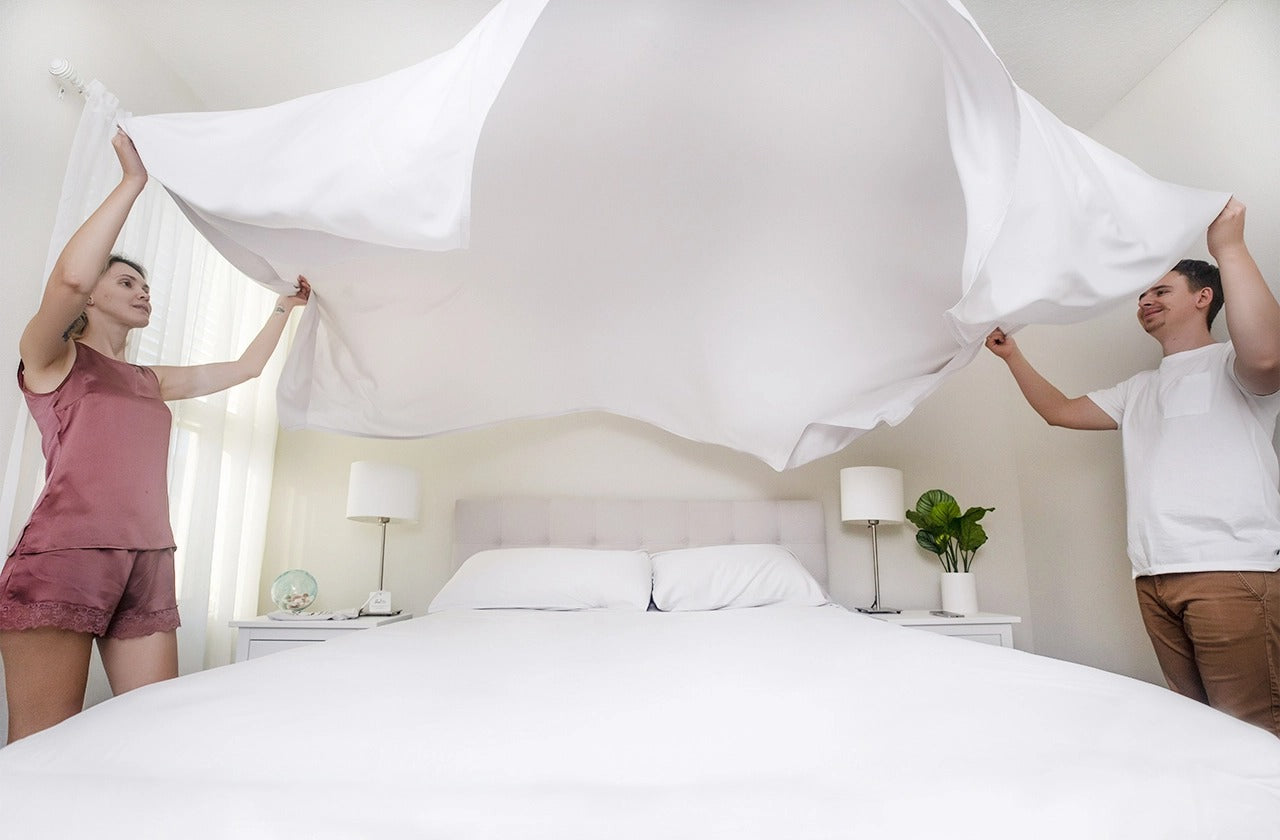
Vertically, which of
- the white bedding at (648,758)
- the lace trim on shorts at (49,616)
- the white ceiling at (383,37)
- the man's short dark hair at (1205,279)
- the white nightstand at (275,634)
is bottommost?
the white nightstand at (275,634)

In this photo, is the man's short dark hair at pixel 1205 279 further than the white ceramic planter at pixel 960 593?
No

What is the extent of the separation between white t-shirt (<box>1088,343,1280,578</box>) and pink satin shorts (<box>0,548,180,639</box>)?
2.72 meters

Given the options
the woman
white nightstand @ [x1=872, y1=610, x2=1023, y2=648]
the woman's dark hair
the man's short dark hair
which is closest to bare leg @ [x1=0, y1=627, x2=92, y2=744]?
the woman

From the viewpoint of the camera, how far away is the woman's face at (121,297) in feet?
6.45

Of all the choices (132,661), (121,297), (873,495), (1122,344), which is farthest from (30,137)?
(1122,344)

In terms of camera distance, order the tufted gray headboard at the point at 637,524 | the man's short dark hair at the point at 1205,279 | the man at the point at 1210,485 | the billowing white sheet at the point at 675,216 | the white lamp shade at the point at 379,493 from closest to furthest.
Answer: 1. the billowing white sheet at the point at 675,216
2. the man at the point at 1210,485
3. the man's short dark hair at the point at 1205,279
4. the white lamp shade at the point at 379,493
5. the tufted gray headboard at the point at 637,524

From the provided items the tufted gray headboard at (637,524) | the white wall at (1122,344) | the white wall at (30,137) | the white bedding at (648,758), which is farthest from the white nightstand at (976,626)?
the white wall at (30,137)

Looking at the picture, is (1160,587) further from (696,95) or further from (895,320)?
(696,95)

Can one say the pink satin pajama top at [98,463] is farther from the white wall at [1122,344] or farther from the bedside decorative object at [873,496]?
the white wall at [1122,344]

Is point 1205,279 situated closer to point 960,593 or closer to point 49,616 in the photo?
point 960,593

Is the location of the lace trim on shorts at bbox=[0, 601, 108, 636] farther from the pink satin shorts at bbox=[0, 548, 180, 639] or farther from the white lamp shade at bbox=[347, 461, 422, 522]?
the white lamp shade at bbox=[347, 461, 422, 522]

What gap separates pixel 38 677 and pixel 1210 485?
2947 mm

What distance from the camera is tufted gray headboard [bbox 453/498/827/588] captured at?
3.39 m

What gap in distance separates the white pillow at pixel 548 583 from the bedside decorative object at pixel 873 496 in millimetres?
959
